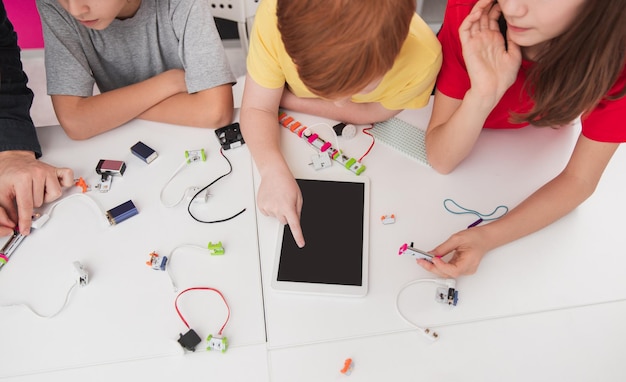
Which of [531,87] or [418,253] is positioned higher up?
[531,87]

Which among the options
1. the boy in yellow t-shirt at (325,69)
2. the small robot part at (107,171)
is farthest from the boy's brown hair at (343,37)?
the small robot part at (107,171)

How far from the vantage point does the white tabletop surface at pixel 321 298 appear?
2.55 feet

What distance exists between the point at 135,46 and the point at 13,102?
33cm

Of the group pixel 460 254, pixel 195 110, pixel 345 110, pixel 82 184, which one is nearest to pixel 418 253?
pixel 460 254

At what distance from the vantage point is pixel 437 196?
994 mm

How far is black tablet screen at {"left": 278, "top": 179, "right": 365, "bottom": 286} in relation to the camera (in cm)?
87

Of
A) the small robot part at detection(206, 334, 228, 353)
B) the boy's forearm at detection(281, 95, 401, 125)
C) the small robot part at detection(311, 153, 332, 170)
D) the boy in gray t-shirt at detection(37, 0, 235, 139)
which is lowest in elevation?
the small robot part at detection(206, 334, 228, 353)

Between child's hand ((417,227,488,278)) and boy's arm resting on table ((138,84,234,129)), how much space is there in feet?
1.96

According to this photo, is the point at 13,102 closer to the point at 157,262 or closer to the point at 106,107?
the point at 106,107

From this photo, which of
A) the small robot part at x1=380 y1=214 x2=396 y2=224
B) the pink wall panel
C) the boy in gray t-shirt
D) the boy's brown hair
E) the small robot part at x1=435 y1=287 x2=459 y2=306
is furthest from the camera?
the pink wall panel

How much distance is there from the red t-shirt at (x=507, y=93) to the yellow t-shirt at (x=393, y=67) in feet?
0.13

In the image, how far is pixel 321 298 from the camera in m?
0.85

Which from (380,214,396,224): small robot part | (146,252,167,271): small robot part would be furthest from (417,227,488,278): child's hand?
(146,252,167,271): small robot part

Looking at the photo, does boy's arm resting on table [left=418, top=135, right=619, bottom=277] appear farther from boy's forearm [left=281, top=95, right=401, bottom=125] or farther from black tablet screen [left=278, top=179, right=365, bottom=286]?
boy's forearm [left=281, top=95, right=401, bottom=125]
